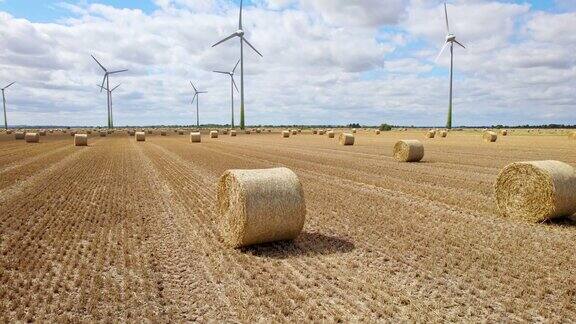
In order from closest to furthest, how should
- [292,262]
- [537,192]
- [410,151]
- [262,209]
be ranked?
[292,262] < [262,209] < [537,192] < [410,151]

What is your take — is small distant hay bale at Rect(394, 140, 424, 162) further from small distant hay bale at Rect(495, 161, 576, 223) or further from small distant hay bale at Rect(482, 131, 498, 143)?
small distant hay bale at Rect(482, 131, 498, 143)

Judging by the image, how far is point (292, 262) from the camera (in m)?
8.88

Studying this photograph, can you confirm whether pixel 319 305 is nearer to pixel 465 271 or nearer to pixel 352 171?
pixel 465 271

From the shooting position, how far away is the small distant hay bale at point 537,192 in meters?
11.8

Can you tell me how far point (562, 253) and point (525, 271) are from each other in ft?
5.27

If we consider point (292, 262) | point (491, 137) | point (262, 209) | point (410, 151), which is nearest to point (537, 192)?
point (292, 262)

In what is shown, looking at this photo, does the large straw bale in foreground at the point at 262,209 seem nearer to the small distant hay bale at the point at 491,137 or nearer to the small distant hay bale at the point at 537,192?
the small distant hay bale at the point at 537,192

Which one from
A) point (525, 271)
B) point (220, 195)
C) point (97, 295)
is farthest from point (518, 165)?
point (97, 295)

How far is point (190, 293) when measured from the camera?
746 centimetres

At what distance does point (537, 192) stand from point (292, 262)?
7350 millimetres

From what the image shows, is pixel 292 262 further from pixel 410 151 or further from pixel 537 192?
pixel 410 151

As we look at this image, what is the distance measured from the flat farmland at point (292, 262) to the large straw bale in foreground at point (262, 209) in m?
0.33

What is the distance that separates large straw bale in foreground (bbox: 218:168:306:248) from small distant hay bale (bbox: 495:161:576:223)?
6.45 meters

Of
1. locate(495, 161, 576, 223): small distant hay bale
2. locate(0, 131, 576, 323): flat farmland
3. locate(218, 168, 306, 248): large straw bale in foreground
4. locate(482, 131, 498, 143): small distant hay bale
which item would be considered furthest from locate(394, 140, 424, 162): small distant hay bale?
locate(482, 131, 498, 143): small distant hay bale
